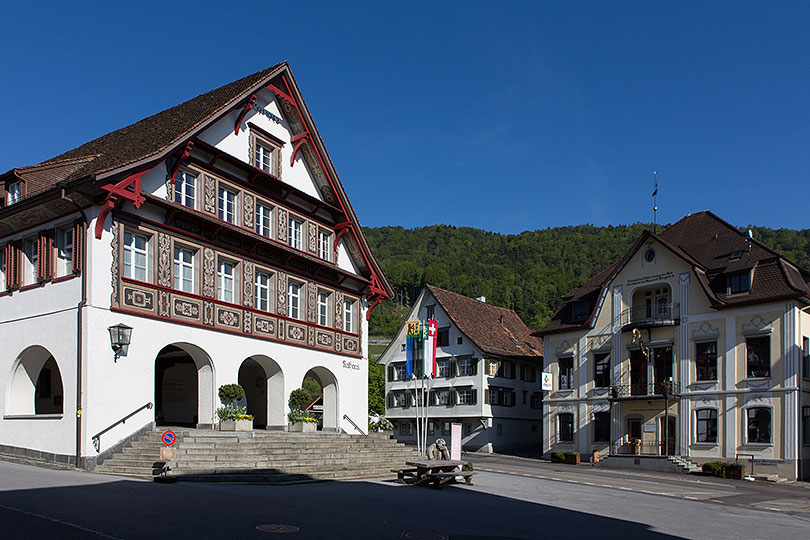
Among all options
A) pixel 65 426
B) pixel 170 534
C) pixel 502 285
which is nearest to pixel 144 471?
pixel 65 426

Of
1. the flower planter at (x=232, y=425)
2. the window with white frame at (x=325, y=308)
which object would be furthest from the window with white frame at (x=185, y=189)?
the window with white frame at (x=325, y=308)

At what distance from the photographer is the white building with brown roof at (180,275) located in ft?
71.4

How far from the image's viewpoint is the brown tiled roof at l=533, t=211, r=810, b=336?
38062mm

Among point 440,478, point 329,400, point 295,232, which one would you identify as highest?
point 295,232

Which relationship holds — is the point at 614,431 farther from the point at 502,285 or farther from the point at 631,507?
the point at 502,285

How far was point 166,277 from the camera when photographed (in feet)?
78.2

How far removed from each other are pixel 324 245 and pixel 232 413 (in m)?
9.28

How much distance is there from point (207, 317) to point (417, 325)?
9.10 metres

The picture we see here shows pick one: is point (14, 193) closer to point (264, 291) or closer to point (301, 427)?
point (264, 291)

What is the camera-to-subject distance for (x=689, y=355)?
40969mm

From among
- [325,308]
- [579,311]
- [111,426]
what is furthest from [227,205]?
[579,311]

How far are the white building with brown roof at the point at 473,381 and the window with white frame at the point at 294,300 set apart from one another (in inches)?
1043

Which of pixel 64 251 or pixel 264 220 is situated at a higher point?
pixel 264 220

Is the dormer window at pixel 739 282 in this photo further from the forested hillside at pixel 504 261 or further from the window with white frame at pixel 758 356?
the forested hillside at pixel 504 261
